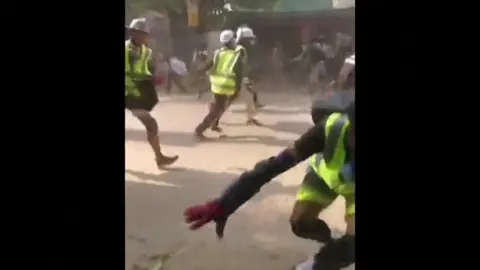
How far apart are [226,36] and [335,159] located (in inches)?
12.5

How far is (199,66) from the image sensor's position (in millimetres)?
1205

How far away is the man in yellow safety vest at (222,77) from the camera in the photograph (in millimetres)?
1196

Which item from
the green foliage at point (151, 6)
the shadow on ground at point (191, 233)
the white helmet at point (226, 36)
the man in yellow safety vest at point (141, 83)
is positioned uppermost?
the green foliage at point (151, 6)

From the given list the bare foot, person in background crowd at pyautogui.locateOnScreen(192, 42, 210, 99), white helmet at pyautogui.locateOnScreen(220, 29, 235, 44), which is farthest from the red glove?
white helmet at pyautogui.locateOnScreen(220, 29, 235, 44)

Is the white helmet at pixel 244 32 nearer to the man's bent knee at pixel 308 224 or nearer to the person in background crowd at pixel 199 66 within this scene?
the person in background crowd at pixel 199 66

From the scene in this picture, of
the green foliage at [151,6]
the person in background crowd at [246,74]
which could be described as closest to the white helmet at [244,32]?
the person in background crowd at [246,74]

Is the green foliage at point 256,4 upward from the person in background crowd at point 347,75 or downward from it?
upward

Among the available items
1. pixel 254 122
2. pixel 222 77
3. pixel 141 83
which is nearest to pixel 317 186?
pixel 254 122

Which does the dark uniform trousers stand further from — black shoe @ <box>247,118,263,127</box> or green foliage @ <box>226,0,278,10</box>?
green foliage @ <box>226,0,278,10</box>

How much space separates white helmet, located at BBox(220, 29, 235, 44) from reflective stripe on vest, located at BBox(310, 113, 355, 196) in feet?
0.80

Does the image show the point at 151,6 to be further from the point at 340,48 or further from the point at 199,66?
the point at 340,48
